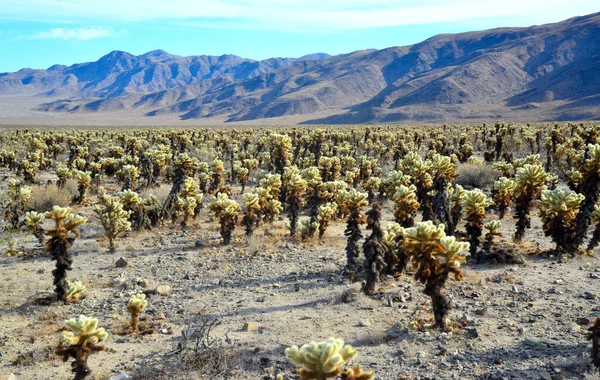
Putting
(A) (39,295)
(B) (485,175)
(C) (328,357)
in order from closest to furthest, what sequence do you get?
(C) (328,357), (A) (39,295), (B) (485,175)

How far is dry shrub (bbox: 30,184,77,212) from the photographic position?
17.0 m

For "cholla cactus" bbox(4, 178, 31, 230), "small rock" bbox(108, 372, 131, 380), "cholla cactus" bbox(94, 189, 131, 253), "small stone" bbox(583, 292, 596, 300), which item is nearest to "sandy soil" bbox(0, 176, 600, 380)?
"small stone" bbox(583, 292, 596, 300)

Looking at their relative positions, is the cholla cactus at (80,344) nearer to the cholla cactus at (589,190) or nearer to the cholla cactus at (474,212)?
the cholla cactus at (474,212)

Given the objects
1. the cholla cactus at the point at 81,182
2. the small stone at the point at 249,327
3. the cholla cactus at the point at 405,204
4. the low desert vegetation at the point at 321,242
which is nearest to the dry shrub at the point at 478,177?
the low desert vegetation at the point at 321,242

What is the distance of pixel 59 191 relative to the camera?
18.0 m

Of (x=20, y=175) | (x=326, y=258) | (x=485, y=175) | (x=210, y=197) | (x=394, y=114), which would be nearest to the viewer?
(x=326, y=258)

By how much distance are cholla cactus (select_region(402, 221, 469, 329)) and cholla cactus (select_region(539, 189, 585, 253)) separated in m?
5.00

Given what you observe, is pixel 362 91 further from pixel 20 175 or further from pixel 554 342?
pixel 554 342

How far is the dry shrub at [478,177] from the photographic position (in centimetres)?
2194

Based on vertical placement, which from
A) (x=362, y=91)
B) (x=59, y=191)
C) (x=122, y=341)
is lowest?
(x=122, y=341)

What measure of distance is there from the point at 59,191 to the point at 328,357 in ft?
55.2

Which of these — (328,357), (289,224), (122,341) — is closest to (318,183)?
(289,224)

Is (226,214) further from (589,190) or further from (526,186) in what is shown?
(589,190)

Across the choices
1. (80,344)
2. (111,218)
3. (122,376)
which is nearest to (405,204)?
(122,376)
